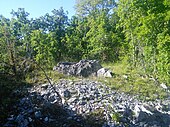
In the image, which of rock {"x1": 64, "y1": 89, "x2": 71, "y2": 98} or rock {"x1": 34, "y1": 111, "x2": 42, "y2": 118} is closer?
rock {"x1": 34, "y1": 111, "x2": 42, "y2": 118}

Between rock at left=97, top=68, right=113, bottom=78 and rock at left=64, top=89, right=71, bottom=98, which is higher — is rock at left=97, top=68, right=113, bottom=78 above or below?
above

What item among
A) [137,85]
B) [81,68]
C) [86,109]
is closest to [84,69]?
[81,68]

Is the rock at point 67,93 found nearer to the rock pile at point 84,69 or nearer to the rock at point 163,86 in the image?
the rock pile at point 84,69

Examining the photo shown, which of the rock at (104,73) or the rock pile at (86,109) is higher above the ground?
the rock at (104,73)

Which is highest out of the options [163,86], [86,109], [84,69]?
[84,69]

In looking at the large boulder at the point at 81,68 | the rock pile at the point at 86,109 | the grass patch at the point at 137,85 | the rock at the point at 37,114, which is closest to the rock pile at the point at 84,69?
the large boulder at the point at 81,68

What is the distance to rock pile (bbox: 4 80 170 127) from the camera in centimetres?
1018

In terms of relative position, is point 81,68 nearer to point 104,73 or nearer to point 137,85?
point 104,73

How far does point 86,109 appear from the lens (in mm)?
10945

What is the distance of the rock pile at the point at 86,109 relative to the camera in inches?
401

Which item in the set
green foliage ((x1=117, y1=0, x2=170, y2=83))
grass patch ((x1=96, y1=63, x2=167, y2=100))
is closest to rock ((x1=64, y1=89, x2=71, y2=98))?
grass patch ((x1=96, y1=63, x2=167, y2=100))

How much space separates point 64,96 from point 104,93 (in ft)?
6.06

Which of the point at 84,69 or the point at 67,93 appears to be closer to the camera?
the point at 67,93

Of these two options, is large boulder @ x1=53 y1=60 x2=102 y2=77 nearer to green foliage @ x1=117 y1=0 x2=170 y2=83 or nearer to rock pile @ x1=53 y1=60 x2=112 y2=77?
rock pile @ x1=53 y1=60 x2=112 y2=77
